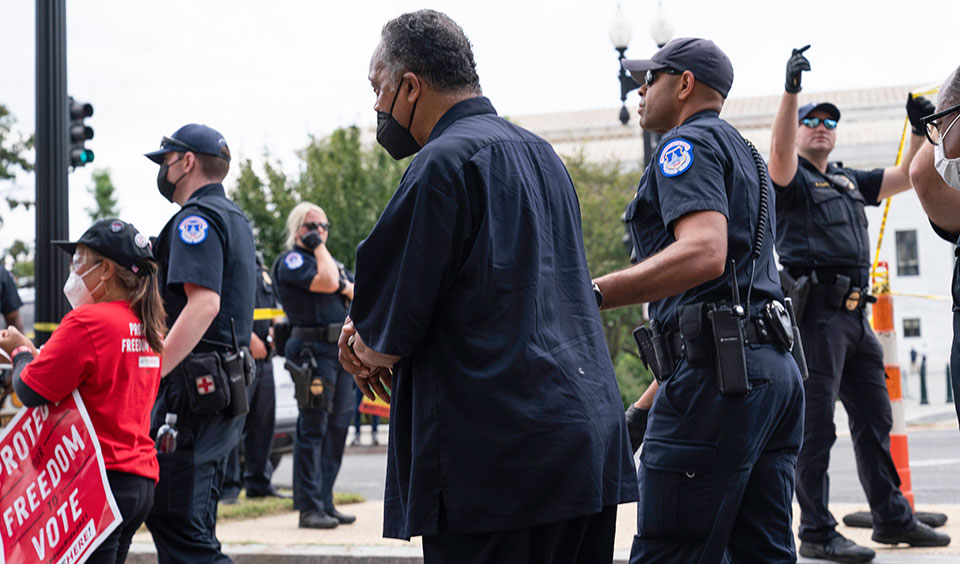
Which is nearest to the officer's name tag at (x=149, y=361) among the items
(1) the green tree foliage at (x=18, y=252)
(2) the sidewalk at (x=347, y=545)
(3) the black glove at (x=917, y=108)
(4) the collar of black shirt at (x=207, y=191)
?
(4) the collar of black shirt at (x=207, y=191)

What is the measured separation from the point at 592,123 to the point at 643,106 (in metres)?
68.3

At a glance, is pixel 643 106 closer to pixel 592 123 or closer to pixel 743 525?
pixel 743 525

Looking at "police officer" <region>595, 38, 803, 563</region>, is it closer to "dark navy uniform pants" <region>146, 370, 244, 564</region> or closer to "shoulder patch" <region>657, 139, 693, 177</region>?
"shoulder patch" <region>657, 139, 693, 177</region>

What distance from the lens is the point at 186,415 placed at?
4.60 m

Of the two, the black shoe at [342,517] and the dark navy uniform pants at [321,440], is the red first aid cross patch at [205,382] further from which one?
the black shoe at [342,517]

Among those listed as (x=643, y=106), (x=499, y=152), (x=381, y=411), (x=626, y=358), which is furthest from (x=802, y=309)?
(x=626, y=358)

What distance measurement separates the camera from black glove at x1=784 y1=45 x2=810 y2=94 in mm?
4828

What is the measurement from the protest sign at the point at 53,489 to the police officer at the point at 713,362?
1928 millimetres

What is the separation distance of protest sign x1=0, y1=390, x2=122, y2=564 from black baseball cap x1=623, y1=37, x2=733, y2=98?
7.81 ft

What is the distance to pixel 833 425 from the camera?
5.57 metres

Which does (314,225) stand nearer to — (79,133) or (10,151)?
(79,133)

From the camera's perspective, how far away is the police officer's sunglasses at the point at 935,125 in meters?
2.72

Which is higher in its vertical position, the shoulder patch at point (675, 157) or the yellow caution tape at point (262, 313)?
the shoulder patch at point (675, 157)

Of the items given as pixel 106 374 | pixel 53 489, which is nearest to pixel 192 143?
pixel 106 374
